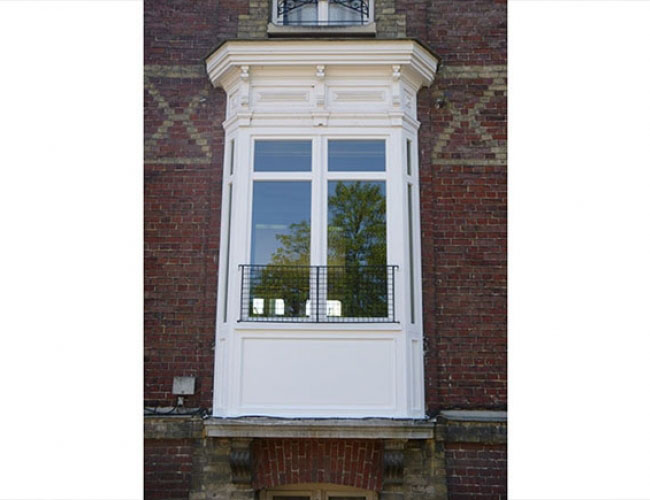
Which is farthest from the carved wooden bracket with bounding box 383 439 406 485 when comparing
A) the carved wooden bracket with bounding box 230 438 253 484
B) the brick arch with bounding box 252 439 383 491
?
the carved wooden bracket with bounding box 230 438 253 484

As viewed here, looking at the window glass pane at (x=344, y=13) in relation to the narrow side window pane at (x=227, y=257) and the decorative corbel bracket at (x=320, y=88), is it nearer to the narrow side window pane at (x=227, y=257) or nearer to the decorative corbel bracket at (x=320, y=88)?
the decorative corbel bracket at (x=320, y=88)

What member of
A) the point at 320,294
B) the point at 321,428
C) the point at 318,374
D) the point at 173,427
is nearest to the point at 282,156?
the point at 320,294

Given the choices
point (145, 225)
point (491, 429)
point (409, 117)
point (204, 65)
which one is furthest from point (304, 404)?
point (204, 65)

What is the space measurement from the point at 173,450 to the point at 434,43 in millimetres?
5254

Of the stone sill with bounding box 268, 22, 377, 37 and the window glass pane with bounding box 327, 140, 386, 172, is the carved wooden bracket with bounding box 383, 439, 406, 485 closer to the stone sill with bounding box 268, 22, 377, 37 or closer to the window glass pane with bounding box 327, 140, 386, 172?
the window glass pane with bounding box 327, 140, 386, 172

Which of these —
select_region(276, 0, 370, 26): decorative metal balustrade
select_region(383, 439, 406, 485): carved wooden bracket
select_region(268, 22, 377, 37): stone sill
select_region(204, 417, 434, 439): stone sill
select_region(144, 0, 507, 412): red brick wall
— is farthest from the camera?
select_region(276, 0, 370, 26): decorative metal balustrade

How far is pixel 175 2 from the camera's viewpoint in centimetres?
778

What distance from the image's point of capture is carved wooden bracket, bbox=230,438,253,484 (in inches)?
251

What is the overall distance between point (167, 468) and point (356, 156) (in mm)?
3696

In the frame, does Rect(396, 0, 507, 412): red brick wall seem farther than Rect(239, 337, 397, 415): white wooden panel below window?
Yes

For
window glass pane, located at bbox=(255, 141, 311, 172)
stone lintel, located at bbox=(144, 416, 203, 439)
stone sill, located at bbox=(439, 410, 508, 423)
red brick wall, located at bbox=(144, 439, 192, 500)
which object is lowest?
red brick wall, located at bbox=(144, 439, 192, 500)

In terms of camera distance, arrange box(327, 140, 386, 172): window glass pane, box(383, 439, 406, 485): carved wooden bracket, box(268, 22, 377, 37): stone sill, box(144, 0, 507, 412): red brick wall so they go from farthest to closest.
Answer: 1. box(268, 22, 377, 37): stone sill
2. box(327, 140, 386, 172): window glass pane
3. box(144, 0, 507, 412): red brick wall
4. box(383, 439, 406, 485): carved wooden bracket

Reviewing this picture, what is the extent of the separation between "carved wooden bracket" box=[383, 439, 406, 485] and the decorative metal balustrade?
184 inches

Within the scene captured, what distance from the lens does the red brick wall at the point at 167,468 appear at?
654cm
